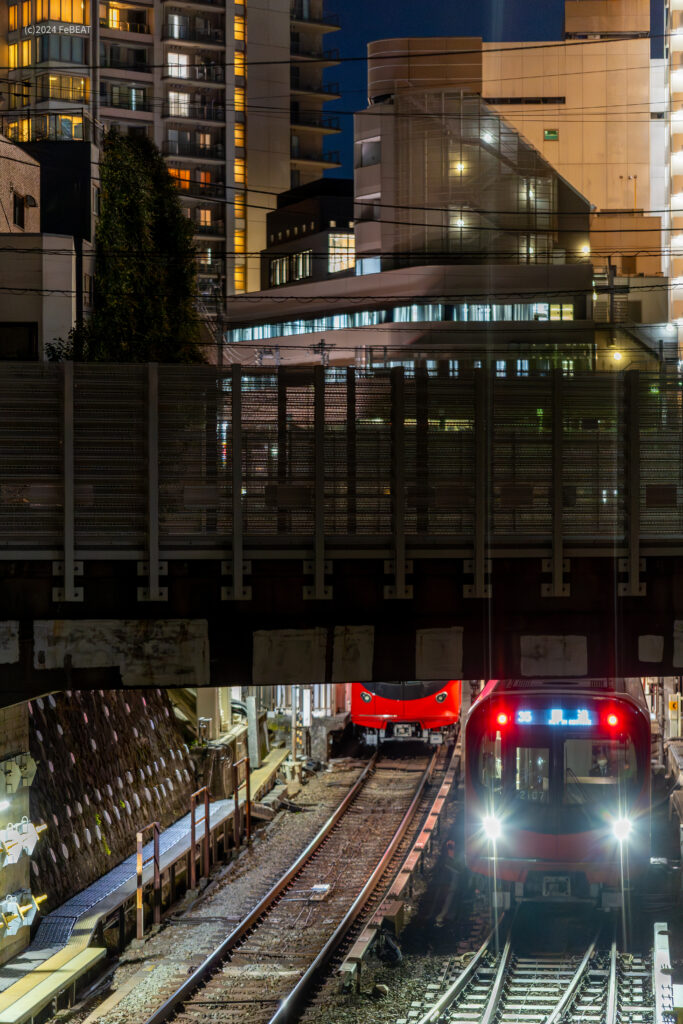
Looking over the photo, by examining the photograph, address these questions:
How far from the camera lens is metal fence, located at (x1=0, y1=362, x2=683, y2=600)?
1080 cm

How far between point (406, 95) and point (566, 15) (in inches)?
1098

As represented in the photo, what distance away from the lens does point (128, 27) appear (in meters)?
81.8

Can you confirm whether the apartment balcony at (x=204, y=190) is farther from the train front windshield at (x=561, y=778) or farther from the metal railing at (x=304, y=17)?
the train front windshield at (x=561, y=778)

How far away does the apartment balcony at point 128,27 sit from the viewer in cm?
8031

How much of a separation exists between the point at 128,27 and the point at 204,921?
74791mm

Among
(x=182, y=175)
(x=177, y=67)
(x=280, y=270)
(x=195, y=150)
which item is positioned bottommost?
(x=280, y=270)

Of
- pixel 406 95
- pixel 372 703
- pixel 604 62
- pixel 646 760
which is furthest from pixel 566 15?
pixel 646 760

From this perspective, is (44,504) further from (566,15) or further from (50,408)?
(566,15)

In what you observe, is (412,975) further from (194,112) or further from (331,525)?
(194,112)

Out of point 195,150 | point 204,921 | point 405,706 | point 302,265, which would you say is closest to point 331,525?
point 204,921

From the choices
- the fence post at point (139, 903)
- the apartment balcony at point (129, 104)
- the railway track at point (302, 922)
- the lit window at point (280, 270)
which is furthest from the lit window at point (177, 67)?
the fence post at point (139, 903)

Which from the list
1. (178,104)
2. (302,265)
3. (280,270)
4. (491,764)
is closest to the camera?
(491,764)

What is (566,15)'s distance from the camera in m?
87.0

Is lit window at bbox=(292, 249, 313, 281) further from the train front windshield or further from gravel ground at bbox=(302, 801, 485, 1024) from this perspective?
the train front windshield
